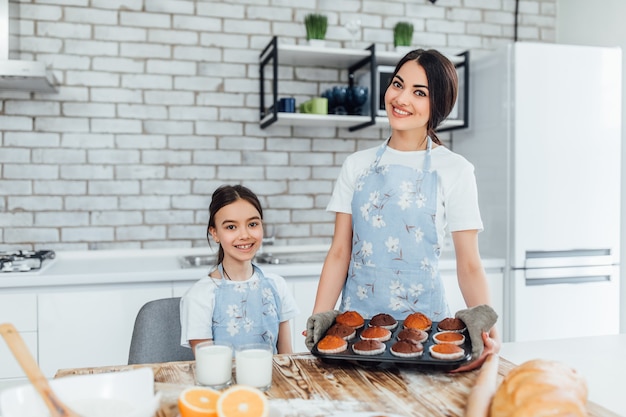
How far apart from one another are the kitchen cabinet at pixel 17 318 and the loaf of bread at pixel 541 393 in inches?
84.1

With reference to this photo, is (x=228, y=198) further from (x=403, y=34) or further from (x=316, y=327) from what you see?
(x=403, y=34)

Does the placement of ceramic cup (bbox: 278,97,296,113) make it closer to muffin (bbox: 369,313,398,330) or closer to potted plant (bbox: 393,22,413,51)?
potted plant (bbox: 393,22,413,51)

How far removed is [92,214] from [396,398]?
248cm

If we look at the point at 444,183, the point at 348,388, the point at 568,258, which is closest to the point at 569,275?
the point at 568,258

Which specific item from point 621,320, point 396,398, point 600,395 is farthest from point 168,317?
point 621,320

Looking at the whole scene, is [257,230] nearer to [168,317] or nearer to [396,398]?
[168,317]

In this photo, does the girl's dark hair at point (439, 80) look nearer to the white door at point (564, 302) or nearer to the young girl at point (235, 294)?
the young girl at point (235, 294)

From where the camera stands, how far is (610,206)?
326 cm

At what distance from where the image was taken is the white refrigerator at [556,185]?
10.4ft

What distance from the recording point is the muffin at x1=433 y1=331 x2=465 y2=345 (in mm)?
1283

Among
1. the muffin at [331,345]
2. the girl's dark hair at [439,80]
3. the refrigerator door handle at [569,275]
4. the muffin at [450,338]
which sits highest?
the girl's dark hair at [439,80]

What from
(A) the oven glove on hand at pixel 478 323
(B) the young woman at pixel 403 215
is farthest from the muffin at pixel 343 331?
(B) the young woman at pixel 403 215

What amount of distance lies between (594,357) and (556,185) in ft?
6.07

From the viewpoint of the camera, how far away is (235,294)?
1.81m
